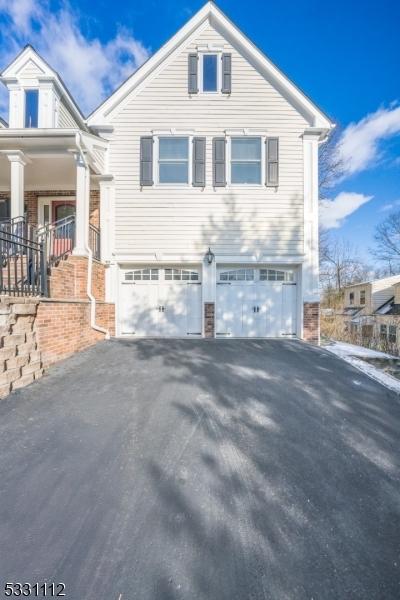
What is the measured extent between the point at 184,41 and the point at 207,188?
13.7ft

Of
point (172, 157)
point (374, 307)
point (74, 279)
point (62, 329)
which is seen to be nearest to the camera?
point (62, 329)

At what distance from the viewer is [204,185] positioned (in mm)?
7262

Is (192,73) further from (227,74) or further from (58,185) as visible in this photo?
(58,185)

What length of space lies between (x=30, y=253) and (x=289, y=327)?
20.8 feet

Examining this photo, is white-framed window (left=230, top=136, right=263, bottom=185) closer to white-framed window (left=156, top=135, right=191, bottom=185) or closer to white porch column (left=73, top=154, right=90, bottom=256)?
white-framed window (left=156, top=135, right=191, bottom=185)

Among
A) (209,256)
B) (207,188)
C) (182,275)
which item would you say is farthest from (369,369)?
(207,188)

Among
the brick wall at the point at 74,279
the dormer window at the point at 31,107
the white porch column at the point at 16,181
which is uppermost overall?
the dormer window at the point at 31,107

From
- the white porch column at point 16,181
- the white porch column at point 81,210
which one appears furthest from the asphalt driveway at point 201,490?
the white porch column at point 16,181

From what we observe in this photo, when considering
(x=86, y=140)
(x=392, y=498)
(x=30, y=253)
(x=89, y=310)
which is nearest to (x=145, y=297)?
(x=89, y=310)

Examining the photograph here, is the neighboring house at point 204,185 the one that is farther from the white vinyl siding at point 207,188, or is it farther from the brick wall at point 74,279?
the brick wall at point 74,279

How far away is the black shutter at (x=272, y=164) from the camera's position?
23.7 ft

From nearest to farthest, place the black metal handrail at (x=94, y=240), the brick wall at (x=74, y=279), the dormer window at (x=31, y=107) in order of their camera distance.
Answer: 1. the brick wall at (x=74, y=279)
2. the black metal handrail at (x=94, y=240)
3. the dormer window at (x=31, y=107)

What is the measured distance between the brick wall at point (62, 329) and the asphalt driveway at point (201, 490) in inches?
29.7

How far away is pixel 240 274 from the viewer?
7445 millimetres
